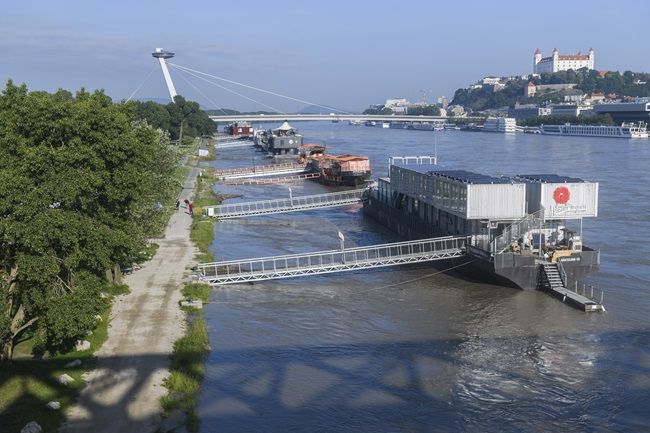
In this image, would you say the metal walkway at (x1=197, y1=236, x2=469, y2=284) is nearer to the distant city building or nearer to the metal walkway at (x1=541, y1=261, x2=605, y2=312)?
the metal walkway at (x1=541, y1=261, x2=605, y2=312)

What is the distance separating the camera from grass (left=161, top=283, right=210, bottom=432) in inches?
520

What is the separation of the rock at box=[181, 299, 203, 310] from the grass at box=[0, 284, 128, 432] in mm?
3415

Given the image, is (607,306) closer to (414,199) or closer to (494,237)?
(494,237)

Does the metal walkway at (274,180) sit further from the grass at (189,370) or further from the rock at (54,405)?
the rock at (54,405)

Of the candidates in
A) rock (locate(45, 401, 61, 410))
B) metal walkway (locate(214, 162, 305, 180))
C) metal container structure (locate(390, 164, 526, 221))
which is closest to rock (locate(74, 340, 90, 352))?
rock (locate(45, 401, 61, 410))

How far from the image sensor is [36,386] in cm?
1366

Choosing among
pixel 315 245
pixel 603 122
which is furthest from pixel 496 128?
pixel 315 245

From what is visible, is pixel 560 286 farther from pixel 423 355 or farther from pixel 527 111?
pixel 527 111

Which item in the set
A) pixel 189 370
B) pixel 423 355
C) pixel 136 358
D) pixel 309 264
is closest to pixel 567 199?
pixel 309 264

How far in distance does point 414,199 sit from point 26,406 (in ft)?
69.4

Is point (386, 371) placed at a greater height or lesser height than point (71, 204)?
lesser

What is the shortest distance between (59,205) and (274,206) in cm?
2639

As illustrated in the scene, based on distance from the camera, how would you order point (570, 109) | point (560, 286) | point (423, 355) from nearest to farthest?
point (423, 355) < point (560, 286) < point (570, 109)

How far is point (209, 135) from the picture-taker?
11144 centimetres
